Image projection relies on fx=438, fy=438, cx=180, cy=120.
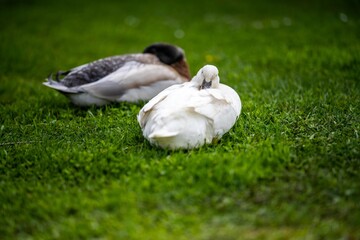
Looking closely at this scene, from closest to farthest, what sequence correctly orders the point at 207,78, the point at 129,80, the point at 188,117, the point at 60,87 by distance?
the point at 188,117 → the point at 207,78 → the point at 60,87 → the point at 129,80

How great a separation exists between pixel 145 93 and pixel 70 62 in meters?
2.66

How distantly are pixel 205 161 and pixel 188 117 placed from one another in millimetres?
400

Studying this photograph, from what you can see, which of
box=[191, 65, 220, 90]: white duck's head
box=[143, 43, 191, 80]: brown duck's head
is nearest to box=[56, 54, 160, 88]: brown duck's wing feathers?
box=[143, 43, 191, 80]: brown duck's head

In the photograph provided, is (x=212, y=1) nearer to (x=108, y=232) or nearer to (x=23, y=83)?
(x=23, y=83)

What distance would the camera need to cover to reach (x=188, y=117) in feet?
12.0

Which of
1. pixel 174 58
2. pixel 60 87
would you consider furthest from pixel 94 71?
pixel 174 58

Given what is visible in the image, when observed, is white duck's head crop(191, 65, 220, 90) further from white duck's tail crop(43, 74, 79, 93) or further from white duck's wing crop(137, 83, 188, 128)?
white duck's tail crop(43, 74, 79, 93)

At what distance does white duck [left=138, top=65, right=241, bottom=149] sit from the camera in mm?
3625

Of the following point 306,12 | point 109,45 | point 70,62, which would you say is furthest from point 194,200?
point 306,12

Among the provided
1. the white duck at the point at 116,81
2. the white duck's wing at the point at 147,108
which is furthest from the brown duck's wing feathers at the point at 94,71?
the white duck's wing at the point at 147,108

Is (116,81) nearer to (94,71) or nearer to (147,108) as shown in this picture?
(94,71)

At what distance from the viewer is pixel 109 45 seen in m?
8.43

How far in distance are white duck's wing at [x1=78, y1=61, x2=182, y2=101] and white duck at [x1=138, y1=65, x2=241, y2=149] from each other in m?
1.10

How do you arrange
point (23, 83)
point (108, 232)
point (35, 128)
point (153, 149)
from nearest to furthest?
point (108, 232), point (153, 149), point (35, 128), point (23, 83)
